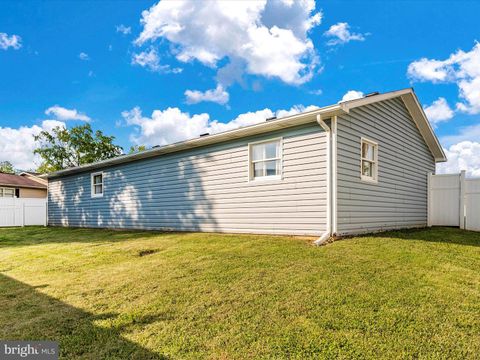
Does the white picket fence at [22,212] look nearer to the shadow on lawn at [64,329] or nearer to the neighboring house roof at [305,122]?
the neighboring house roof at [305,122]

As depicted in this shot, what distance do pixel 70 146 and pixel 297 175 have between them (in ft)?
106

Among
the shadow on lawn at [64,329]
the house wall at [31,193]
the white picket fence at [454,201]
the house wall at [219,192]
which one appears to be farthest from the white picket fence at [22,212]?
the white picket fence at [454,201]

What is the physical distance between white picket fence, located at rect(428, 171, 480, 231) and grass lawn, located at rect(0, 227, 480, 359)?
4.89 meters

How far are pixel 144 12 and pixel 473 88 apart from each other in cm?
1459

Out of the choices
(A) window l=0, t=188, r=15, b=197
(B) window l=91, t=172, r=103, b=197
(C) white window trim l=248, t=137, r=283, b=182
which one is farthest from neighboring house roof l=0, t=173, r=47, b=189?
(C) white window trim l=248, t=137, r=283, b=182

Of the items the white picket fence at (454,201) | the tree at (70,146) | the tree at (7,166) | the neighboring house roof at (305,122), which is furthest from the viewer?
the tree at (7,166)

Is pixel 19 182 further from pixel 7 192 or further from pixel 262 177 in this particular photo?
pixel 262 177

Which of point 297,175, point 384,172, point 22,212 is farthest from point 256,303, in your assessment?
point 22,212

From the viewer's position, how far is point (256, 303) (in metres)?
3.54

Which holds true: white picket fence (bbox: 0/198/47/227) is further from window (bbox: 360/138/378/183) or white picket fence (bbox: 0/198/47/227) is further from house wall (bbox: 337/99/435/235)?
window (bbox: 360/138/378/183)

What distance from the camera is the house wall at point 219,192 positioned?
292 inches

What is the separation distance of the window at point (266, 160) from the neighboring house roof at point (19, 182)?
23.7m

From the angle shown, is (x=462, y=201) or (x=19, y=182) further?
(x=19, y=182)

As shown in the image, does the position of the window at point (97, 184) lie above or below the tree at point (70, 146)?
below
